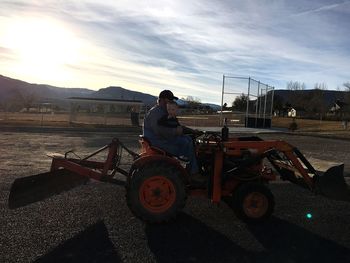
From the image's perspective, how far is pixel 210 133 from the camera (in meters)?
7.82

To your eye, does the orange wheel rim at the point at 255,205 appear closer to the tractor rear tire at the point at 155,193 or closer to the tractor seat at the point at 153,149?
the tractor rear tire at the point at 155,193

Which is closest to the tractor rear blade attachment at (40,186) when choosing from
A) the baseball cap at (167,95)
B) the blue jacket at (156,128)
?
the blue jacket at (156,128)

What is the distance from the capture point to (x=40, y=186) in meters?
7.19

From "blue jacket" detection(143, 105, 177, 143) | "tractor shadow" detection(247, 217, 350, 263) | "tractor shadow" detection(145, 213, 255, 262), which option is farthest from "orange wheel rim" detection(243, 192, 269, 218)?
"blue jacket" detection(143, 105, 177, 143)

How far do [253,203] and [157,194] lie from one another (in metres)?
1.44

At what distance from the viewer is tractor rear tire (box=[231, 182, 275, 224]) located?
7.19 meters

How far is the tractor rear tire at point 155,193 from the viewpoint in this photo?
688cm

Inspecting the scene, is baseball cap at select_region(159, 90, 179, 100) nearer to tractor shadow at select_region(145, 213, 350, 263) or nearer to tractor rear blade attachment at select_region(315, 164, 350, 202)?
tractor shadow at select_region(145, 213, 350, 263)

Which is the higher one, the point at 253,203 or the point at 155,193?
the point at 155,193

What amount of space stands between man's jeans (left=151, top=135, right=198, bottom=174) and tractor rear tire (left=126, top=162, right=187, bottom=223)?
1.35 ft

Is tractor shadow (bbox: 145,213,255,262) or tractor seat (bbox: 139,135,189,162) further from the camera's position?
tractor seat (bbox: 139,135,189,162)

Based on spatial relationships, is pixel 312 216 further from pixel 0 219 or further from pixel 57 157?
pixel 0 219

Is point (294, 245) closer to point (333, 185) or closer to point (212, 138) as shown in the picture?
point (333, 185)

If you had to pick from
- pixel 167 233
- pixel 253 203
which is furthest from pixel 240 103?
pixel 167 233
